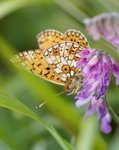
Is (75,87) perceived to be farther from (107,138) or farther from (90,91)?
(107,138)

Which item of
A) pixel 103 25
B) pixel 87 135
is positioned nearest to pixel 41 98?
pixel 87 135

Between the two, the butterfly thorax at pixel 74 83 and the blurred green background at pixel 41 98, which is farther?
the blurred green background at pixel 41 98

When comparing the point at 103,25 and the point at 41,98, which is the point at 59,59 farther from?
the point at 41,98

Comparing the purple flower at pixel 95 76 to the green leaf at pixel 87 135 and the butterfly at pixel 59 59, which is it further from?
the green leaf at pixel 87 135

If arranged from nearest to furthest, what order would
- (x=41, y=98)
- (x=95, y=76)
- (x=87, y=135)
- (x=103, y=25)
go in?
(x=103, y=25), (x=95, y=76), (x=87, y=135), (x=41, y=98)

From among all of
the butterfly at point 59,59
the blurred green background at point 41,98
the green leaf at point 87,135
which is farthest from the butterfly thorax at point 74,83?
the green leaf at point 87,135
